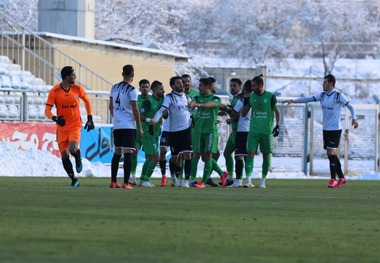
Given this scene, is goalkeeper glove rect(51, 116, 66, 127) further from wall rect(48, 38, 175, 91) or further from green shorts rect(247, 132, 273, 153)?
wall rect(48, 38, 175, 91)

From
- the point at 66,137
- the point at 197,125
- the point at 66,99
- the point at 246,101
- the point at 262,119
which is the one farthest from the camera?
the point at 246,101

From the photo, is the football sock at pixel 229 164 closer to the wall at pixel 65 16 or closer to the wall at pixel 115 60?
the wall at pixel 115 60

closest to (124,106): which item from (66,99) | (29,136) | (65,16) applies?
(66,99)

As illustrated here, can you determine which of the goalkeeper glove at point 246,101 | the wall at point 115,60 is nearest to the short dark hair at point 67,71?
the goalkeeper glove at point 246,101

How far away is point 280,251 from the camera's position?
10812 millimetres

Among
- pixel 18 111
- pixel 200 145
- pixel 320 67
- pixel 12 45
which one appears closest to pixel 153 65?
pixel 12 45

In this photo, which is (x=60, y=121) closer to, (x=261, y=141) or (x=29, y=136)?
(x=261, y=141)

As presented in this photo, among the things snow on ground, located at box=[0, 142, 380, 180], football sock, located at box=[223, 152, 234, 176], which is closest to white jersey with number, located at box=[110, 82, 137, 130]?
football sock, located at box=[223, 152, 234, 176]

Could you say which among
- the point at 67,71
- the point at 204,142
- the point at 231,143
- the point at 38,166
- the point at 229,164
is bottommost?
the point at 38,166

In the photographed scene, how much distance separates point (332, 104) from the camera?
2394cm

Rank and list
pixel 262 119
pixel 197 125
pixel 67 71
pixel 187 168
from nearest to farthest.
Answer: pixel 67 71 → pixel 187 168 → pixel 262 119 → pixel 197 125

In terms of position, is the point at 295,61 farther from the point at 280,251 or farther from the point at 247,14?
the point at 280,251

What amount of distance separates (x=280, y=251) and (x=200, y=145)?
42.2 ft

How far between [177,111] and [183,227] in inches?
389
